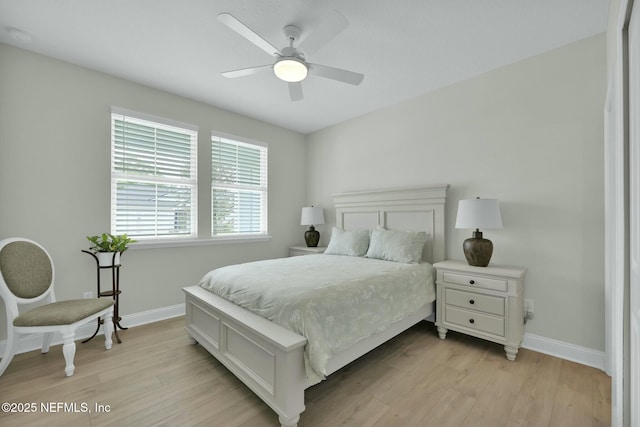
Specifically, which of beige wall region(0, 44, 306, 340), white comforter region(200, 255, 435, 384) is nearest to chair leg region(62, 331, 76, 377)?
beige wall region(0, 44, 306, 340)

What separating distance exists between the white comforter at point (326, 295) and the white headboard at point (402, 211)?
17.4 inches

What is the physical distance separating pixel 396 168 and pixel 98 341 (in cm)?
380

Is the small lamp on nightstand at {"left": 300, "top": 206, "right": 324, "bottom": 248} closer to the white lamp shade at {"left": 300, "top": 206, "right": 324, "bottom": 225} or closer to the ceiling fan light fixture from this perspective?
the white lamp shade at {"left": 300, "top": 206, "right": 324, "bottom": 225}

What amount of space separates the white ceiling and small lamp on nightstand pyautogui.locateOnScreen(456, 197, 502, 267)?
1.40 meters

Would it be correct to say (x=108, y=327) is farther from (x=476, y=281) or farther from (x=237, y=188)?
(x=476, y=281)

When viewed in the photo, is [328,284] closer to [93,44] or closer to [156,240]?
[156,240]

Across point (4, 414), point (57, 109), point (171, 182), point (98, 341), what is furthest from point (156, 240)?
point (4, 414)

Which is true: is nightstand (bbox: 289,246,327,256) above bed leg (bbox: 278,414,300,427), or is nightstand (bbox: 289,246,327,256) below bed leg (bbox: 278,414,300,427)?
above

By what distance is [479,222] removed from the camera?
2.44 meters

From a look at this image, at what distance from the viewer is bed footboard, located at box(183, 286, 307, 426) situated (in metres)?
1.52

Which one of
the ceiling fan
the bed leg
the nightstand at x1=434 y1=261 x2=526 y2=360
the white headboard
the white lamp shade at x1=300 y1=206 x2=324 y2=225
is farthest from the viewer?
the white lamp shade at x1=300 y1=206 x2=324 y2=225

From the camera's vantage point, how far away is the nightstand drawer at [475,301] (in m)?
2.36

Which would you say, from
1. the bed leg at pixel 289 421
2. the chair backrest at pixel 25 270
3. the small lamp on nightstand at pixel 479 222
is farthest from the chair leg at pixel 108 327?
the small lamp on nightstand at pixel 479 222

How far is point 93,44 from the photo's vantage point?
2.37 m
